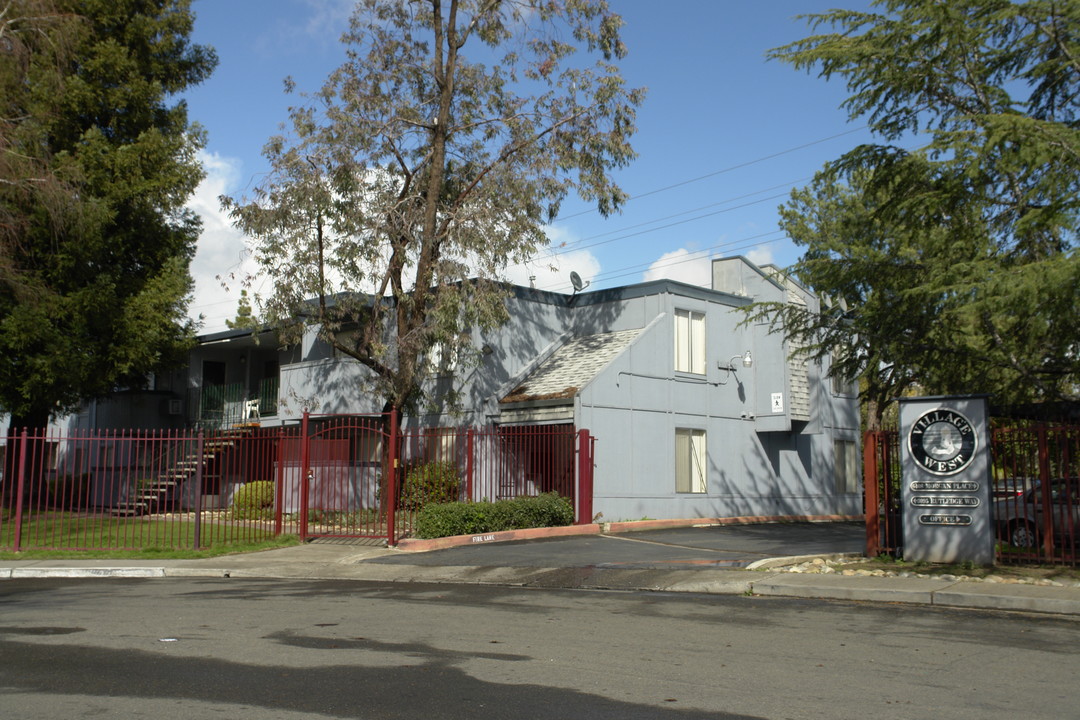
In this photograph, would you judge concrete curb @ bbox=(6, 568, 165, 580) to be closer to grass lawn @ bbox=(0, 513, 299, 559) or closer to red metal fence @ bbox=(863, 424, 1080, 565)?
grass lawn @ bbox=(0, 513, 299, 559)

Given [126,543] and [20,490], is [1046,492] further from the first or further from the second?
[20,490]

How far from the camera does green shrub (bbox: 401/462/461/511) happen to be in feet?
72.8

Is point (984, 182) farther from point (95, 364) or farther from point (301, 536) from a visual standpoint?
point (95, 364)

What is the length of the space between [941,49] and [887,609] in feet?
30.4

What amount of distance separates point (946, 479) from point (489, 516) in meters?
8.80

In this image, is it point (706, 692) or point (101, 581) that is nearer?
point (706, 692)

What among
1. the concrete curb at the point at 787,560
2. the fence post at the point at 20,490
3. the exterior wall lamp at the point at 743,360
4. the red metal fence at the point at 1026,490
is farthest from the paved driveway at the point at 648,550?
the fence post at the point at 20,490

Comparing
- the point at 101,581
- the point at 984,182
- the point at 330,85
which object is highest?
the point at 330,85

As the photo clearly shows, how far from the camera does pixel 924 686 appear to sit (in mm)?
6906

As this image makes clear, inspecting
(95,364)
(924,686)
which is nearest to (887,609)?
(924,686)

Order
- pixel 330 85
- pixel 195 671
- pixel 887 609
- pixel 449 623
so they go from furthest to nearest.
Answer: pixel 330 85 → pixel 887 609 → pixel 449 623 → pixel 195 671

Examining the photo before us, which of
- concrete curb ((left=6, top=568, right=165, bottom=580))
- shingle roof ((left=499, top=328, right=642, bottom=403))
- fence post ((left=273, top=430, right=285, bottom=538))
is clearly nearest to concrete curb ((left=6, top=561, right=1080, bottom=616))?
concrete curb ((left=6, top=568, right=165, bottom=580))

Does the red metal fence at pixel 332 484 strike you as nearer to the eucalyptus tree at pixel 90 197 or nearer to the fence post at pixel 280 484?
the fence post at pixel 280 484

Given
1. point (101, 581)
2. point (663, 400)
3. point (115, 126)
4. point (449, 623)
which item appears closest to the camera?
point (449, 623)
